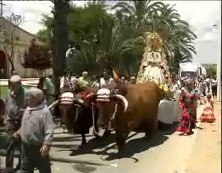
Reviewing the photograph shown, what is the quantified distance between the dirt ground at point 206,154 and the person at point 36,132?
306 cm

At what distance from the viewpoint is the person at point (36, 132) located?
277 inches

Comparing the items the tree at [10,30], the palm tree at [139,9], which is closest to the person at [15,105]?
the palm tree at [139,9]

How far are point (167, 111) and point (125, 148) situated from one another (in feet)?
11.5

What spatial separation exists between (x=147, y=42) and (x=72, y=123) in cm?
571

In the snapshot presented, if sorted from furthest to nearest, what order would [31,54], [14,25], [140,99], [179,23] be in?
[14,25] → [179,23] → [31,54] → [140,99]

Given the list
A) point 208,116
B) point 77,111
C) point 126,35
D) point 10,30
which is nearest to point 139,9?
point 126,35

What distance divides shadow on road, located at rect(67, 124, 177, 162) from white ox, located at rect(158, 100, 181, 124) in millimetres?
484

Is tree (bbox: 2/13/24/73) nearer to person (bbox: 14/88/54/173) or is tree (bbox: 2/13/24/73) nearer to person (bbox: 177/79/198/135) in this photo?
person (bbox: 177/79/198/135)

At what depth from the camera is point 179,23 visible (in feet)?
163

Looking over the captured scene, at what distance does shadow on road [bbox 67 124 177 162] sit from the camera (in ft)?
37.2

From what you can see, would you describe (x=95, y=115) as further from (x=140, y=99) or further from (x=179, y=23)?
(x=179, y=23)

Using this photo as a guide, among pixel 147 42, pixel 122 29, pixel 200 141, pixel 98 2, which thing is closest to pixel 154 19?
pixel 122 29

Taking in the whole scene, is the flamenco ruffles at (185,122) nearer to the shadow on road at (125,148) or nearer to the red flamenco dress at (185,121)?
the red flamenco dress at (185,121)

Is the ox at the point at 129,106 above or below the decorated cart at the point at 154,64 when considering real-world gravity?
below
